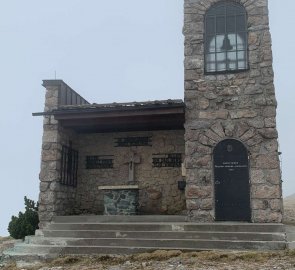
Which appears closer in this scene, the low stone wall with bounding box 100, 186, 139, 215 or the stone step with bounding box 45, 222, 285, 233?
the stone step with bounding box 45, 222, 285, 233

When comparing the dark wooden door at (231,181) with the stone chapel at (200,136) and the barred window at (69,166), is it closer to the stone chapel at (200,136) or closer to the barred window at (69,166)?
the stone chapel at (200,136)

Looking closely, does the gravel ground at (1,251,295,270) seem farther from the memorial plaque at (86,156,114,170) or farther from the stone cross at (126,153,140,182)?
the memorial plaque at (86,156,114,170)

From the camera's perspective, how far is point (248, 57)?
32.1ft

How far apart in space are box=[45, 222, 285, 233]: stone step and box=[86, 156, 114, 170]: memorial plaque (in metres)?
2.89

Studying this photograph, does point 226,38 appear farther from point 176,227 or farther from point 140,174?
point 176,227

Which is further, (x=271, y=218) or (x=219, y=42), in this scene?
(x=219, y=42)

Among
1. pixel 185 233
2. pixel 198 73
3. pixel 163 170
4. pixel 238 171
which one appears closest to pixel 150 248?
pixel 185 233

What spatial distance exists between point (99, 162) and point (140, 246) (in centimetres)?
427

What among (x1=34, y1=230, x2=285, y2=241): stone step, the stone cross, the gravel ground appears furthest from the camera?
the stone cross

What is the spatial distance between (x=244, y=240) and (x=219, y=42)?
511 cm

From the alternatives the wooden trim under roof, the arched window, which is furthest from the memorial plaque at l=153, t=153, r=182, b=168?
the arched window

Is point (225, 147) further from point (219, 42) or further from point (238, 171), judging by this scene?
point (219, 42)

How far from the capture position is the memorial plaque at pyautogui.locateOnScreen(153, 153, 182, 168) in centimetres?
1131

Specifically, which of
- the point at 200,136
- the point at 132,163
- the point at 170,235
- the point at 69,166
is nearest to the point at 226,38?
the point at 200,136
